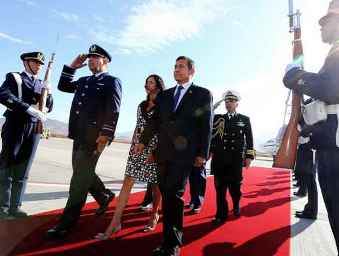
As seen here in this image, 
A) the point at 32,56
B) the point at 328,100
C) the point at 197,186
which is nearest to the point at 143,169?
the point at 197,186

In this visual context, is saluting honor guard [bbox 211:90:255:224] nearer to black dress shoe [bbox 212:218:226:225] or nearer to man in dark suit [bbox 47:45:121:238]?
black dress shoe [bbox 212:218:226:225]

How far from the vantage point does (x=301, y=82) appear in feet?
8.79

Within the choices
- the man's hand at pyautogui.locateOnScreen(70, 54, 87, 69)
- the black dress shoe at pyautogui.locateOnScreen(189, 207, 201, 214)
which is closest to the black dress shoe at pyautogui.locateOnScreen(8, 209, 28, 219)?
the man's hand at pyautogui.locateOnScreen(70, 54, 87, 69)

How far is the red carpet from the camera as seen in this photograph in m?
3.64

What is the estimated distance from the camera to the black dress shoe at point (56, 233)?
3895mm

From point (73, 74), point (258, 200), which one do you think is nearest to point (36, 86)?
point (73, 74)

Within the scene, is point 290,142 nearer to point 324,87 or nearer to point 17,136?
point 324,87

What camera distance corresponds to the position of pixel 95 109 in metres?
4.24

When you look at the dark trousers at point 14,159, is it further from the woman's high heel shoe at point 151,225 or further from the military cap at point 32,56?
the woman's high heel shoe at point 151,225

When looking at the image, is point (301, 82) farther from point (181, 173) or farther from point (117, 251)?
point (117, 251)

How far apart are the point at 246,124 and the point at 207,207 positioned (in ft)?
5.94

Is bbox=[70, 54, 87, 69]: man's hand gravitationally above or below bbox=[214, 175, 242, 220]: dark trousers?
above

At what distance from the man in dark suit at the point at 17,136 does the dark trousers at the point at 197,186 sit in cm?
280

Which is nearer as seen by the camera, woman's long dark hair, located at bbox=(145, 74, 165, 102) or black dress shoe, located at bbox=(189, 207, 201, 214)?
woman's long dark hair, located at bbox=(145, 74, 165, 102)
